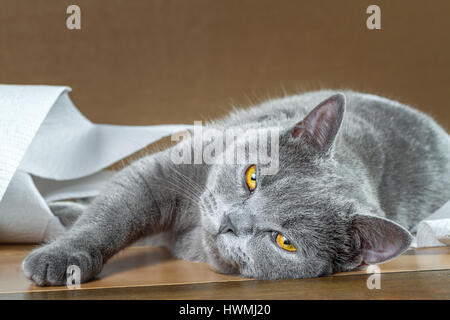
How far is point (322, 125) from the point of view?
1303 millimetres

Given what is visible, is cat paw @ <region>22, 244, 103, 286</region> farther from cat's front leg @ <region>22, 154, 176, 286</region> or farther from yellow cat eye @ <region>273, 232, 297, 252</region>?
yellow cat eye @ <region>273, 232, 297, 252</region>

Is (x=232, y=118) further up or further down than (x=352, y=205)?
further up

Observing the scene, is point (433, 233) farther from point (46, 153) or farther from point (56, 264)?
point (46, 153)

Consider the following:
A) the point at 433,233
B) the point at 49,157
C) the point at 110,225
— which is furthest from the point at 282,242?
the point at 49,157

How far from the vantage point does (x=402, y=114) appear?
77.0 inches

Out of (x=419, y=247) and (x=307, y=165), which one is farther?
(x=419, y=247)

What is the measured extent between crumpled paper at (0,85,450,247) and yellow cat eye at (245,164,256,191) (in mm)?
560

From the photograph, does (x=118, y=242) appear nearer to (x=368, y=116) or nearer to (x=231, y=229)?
(x=231, y=229)

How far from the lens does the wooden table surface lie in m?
1.10

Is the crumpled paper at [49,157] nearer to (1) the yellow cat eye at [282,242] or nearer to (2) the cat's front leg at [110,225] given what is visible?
(2) the cat's front leg at [110,225]

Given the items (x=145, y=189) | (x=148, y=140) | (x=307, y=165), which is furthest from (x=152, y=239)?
(x=307, y=165)
